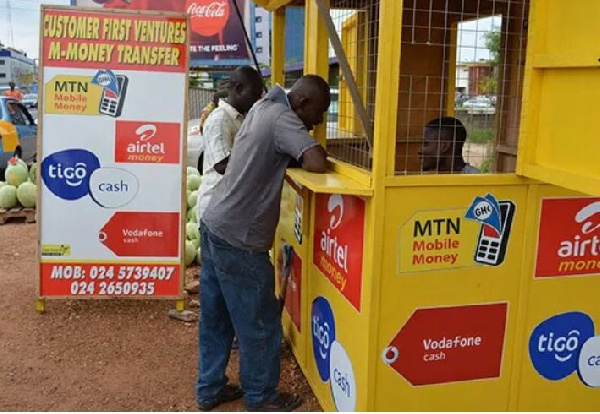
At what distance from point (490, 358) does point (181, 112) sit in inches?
117

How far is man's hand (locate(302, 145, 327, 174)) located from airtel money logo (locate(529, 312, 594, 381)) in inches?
53.4

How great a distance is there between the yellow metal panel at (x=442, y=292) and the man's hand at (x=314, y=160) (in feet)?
1.35

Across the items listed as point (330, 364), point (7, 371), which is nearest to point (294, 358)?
point (330, 364)

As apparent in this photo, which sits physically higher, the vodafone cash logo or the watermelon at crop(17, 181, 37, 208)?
the vodafone cash logo

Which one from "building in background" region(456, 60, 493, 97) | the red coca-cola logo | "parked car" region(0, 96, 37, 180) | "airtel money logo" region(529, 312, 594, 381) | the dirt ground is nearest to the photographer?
"airtel money logo" region(529, 312, 594, 381)

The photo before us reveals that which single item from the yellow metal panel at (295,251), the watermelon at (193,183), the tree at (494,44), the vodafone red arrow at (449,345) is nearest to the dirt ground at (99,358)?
the yellow metal panel at (295,251)

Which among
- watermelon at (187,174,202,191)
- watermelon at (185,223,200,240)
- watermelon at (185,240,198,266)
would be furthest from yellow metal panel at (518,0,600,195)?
watermelon at (187,174,202,191)

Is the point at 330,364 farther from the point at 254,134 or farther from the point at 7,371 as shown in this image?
the point at 7,371

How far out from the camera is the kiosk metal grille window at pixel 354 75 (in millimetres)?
3910

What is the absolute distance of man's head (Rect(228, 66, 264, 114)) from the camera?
4.24 m

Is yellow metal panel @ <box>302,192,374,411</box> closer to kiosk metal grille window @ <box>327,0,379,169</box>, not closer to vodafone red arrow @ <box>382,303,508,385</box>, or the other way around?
vodafone red arrow @ <box>382,303,508,385</box>

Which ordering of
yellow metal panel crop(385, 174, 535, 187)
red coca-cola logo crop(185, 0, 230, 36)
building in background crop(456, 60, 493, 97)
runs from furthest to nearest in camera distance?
red coca-cola logo crop(185, 0, 230, 36), building in background crop(456, 60, 493, 97), yellow metal panel crop(385, 174, 535, 187)

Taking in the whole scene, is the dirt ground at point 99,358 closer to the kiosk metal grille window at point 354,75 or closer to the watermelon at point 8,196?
the kiosk metal grille window at point 354,75

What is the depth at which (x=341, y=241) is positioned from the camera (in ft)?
10.6
